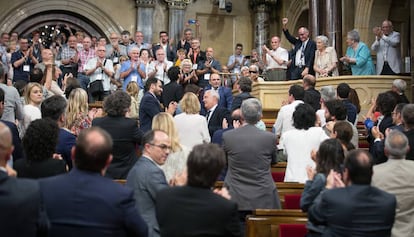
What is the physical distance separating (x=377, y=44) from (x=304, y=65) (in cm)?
130

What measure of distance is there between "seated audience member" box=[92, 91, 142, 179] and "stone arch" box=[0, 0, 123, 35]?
39.4ft

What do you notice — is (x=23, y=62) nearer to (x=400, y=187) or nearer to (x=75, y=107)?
(x=75, y=107)

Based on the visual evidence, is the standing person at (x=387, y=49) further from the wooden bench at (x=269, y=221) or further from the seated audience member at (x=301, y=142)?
the wooden bench at (x=269, y=221)

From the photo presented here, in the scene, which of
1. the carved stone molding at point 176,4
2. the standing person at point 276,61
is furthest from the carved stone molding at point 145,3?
the standing person at point 276,61

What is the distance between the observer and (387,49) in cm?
1186

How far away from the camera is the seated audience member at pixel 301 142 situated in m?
5.73

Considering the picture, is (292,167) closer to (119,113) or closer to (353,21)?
(119,113)

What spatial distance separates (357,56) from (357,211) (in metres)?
7.97

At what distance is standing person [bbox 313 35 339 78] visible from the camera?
37.3 ft

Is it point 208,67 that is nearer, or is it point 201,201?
point 201,201

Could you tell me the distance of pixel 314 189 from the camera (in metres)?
4.20

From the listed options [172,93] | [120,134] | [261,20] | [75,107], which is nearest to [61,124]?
[120,134]

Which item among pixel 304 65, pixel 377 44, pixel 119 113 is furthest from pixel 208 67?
pixel 119 113

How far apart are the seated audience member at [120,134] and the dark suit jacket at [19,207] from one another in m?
2.41
